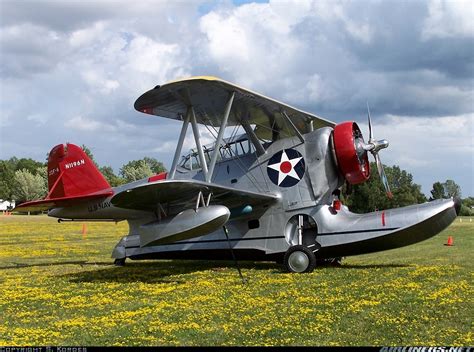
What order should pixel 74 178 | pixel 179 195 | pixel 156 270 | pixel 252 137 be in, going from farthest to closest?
pixel 74 178
pixel 156 270
pixel 252 137
pixel 179 195

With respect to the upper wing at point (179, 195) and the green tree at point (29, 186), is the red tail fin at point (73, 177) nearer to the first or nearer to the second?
the upper wing at point (179, 195)

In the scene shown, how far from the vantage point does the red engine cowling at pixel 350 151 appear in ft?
37.3

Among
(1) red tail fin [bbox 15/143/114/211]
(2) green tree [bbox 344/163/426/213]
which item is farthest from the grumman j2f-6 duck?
(2) green tree [bbox 344/163/426/213]

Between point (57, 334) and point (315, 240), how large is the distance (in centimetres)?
678

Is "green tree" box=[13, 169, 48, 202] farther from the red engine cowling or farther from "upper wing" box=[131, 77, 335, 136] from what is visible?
the red engine cowling

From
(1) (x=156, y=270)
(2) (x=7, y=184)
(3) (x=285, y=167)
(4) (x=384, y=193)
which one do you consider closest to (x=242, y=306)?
(3) (x=285, y=167)

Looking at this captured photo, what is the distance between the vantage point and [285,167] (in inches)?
470

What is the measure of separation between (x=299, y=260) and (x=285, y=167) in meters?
2.29

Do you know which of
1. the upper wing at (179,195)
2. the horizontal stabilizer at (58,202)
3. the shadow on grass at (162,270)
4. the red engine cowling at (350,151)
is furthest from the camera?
the horizontal stabilizer at (58,202)

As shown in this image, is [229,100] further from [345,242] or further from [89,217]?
[89,217]

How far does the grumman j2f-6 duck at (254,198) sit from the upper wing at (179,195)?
23mm

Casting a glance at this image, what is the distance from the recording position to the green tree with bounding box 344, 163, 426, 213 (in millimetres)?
52500

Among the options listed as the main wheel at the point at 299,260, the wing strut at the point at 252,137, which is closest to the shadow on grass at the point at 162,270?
the main wheel at the point at 299,260

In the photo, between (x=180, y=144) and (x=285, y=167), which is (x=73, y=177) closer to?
(x=180, y=144)
